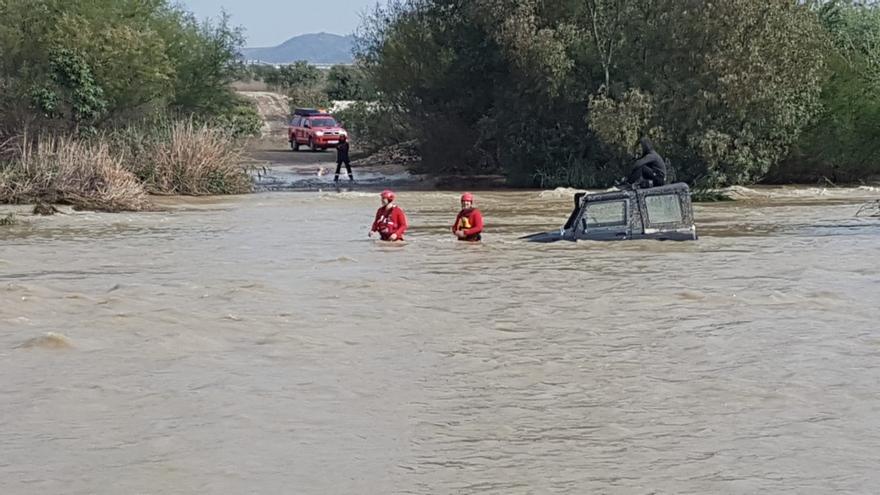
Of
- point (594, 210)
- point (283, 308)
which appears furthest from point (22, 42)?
point (283, 308)

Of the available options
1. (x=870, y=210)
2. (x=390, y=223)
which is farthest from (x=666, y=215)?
(x=870, y=210)

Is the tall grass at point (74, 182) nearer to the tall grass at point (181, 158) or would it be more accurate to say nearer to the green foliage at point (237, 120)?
the tall grass at point (181, 158)

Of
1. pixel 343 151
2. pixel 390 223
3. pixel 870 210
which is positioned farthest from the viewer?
pixel 343 151

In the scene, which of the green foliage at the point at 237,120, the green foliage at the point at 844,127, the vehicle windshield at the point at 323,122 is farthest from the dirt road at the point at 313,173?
the green foliage at the point at 844,127

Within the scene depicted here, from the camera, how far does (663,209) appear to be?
19859 mm

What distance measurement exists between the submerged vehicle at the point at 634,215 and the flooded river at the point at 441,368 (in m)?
0.30

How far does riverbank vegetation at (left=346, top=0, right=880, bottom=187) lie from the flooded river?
1184cm

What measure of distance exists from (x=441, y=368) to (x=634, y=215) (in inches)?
357

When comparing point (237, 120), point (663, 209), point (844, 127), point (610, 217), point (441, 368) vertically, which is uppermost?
point (844, 127)

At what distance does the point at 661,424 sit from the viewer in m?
9.32

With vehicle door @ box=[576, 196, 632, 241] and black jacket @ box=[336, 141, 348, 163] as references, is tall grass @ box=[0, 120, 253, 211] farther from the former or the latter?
vehicle door @ box=[576, 196, 632, 241]

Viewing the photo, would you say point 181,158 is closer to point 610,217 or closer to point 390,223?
point 390,223

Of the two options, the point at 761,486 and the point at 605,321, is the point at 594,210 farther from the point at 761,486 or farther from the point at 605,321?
the point at 761,486

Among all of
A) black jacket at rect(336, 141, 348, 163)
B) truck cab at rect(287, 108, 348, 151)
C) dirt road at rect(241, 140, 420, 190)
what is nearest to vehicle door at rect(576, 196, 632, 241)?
dirt road at rect(241, 140, 420, 190)
